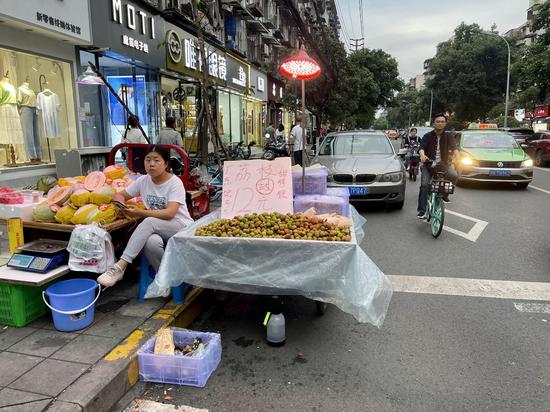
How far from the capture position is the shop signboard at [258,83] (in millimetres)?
24664

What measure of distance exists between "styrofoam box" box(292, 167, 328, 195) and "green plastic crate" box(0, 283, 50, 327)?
2.79 m

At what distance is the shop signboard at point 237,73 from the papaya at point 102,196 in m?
16.0

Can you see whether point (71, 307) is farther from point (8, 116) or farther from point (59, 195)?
point (8, 116)

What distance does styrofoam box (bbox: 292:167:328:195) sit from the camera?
499cm

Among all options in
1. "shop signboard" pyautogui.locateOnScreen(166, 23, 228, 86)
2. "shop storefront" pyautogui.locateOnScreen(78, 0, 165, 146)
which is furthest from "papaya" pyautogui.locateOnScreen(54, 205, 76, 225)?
"shop signboard" pyautogui.locateOnScreen(166, 23, 228, 86)

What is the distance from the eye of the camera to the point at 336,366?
10.5ft

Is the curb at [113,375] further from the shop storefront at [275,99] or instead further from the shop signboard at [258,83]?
the shop storefront at [275,99]

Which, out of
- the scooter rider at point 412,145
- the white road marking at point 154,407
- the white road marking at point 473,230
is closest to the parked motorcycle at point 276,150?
the scooter rider at point 412,145

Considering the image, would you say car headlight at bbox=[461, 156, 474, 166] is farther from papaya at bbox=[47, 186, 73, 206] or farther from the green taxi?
papaya at bbox=[47, 186, 73, 206]

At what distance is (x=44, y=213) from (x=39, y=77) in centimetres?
671

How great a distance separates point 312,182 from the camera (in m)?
5.01

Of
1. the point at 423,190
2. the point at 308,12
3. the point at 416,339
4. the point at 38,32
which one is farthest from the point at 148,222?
the point at 308,12

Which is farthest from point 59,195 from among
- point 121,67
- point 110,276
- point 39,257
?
point 121,67

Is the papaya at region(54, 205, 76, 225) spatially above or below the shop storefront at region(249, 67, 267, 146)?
below
